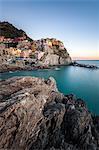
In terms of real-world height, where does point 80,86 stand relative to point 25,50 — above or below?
below

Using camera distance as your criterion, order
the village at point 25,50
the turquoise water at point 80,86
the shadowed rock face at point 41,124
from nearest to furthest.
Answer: the shadowed rock face at point 41,124 < the turquoise water at point 80,86 < the village at point 25,50

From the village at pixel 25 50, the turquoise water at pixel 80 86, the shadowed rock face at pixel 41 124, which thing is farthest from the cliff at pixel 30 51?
the shadowed rock face at pixel 41 124

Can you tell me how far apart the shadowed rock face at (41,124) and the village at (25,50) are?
5636 cm

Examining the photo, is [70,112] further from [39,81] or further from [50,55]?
[50,55]

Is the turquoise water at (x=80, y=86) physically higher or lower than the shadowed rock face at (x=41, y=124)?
lower

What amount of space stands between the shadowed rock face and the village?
5636 centimetres

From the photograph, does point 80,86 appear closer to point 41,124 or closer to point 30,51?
point 41,124

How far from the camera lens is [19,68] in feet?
211

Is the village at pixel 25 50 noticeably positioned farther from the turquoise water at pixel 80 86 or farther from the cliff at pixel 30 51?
the turquoise water at pixel 80 86

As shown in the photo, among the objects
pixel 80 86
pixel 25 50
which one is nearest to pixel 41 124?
pixel 80 86

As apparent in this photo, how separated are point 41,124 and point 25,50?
7631cm

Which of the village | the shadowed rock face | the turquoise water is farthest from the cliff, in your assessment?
the shadowed rock face

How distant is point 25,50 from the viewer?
84.8m

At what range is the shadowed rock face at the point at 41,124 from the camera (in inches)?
346
